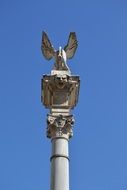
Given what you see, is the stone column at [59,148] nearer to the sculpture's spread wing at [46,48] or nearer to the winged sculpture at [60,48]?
the winged sculpture at [60,48]

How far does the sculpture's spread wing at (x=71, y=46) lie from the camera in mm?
21692

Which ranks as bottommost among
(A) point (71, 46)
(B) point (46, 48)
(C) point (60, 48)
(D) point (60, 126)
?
(D) point (60, 126)

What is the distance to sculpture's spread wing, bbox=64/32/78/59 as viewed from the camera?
21.7 metres

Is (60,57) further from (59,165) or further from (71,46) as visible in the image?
(59,165)

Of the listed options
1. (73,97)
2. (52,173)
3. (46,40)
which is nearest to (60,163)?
(52,173)

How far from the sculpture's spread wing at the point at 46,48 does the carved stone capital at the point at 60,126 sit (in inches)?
156

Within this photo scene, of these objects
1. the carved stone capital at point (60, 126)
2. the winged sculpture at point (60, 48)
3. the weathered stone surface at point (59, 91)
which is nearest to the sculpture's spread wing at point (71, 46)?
the winged sculpture at point (60, 48)

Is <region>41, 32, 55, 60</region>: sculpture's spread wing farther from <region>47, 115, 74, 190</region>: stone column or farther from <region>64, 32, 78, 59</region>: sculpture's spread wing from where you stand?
<region>47, 115, 74, 190</region>: stone column

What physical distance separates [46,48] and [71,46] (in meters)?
1.17

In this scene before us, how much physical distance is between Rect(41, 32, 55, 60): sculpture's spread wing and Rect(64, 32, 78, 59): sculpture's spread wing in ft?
2.26

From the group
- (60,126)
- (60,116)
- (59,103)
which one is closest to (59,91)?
(59,103)

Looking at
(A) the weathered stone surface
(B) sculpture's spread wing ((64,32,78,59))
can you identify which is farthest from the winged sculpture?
(A) the weathered stone surface

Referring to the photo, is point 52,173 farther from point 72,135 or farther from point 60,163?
point 72,135

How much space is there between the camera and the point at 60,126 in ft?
60.5
